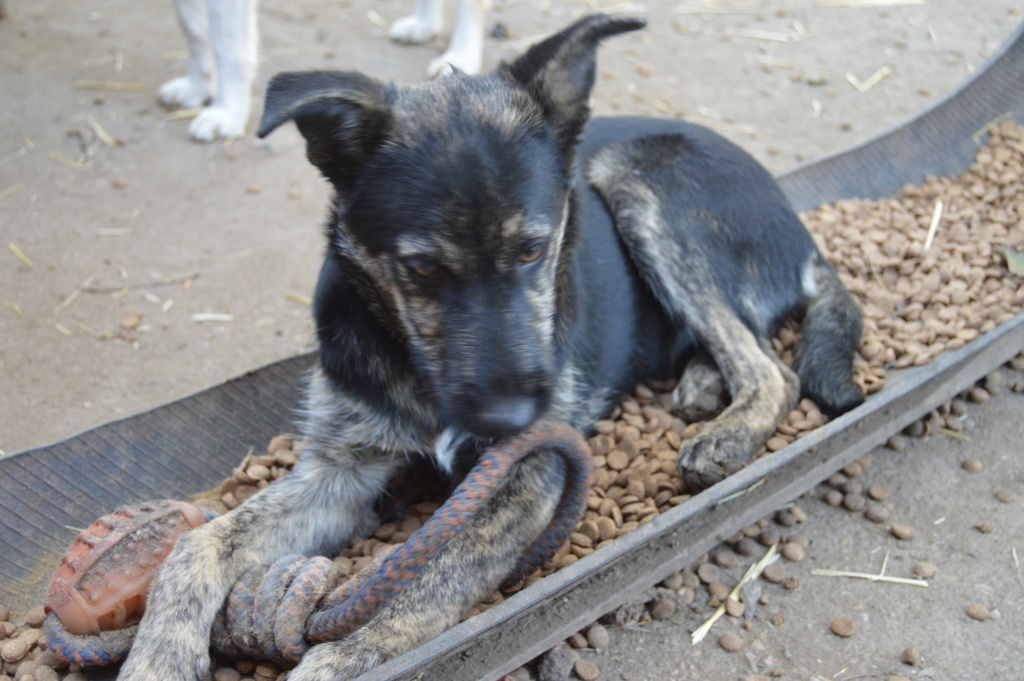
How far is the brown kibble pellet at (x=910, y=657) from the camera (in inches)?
106

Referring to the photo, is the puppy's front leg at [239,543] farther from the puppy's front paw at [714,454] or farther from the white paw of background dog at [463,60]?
the white paw of background dog at [463,60]

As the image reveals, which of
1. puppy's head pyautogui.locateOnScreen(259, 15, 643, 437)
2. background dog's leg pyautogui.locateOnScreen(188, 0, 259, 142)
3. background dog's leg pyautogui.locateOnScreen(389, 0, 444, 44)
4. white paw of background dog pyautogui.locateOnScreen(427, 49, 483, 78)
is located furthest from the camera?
background dog's leg pyautogui.locateOnScreen(389, 0, 444, 44)

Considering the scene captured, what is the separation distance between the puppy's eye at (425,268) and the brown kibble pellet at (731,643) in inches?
58.0

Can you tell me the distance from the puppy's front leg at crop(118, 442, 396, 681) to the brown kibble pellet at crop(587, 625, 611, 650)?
95cm

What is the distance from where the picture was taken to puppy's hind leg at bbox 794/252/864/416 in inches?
134

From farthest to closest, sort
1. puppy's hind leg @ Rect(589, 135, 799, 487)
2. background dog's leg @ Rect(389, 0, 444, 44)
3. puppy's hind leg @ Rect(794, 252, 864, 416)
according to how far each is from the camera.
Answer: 1. background dog's leg @ Rect(389, 0, 444, 44)
2. puppy's hind leg @ Rect(589, 135, 799, 487)
3. puppy's hind leg @ Rect(794, 252, 864, 416)

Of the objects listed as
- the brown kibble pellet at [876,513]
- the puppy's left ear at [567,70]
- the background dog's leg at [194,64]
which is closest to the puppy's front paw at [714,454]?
the brown kibble pellet at [876,513]

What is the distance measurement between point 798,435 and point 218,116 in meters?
4.60

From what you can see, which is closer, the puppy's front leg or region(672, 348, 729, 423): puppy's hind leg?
the puppy's front leg

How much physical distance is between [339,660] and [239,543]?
0.63 meters

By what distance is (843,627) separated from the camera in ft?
9.30

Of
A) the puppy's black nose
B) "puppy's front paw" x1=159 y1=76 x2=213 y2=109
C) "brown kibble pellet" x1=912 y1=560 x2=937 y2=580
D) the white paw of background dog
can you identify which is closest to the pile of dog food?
"brown kibble pellet" x1=912 y1=560 x2=937 y2=580

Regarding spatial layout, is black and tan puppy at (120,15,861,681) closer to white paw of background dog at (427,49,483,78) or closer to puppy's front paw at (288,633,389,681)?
puppy's front paw at (288,633,389,681)

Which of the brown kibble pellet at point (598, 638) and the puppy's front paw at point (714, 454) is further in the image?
the puppy's front paw at point (714, 454)
